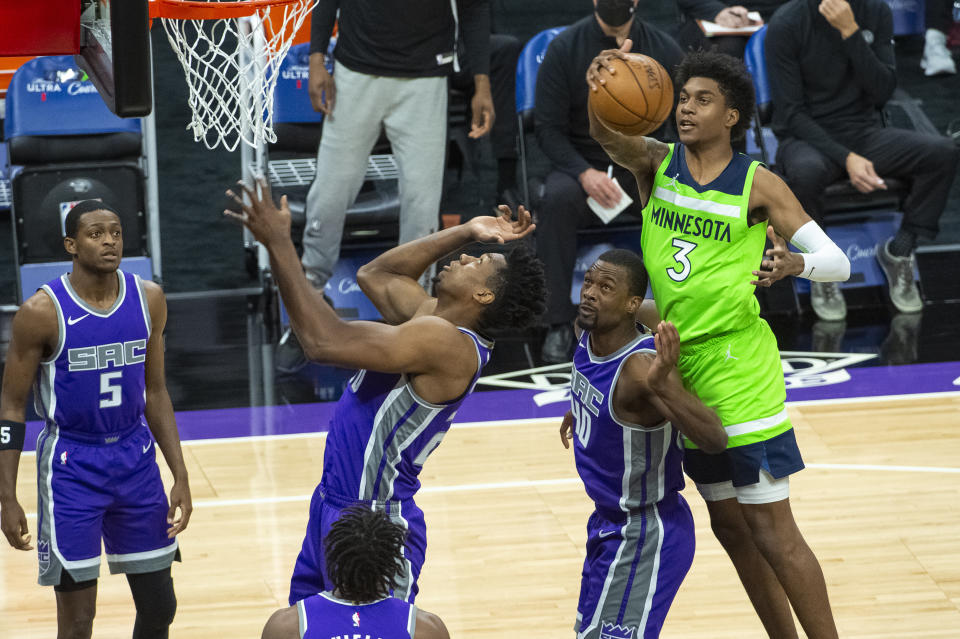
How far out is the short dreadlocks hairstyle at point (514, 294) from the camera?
3.61m

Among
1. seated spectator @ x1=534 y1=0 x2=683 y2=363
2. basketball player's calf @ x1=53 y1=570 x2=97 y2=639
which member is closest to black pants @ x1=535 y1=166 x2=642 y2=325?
seated spectator @ x1=534 y1=0 x2=683 y2=363

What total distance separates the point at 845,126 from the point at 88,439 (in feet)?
17.8

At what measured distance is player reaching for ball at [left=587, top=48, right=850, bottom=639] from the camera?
12.9ft

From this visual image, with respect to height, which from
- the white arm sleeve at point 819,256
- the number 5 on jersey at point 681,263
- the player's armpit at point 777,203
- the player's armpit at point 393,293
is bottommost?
the player's armpit at point 393,293

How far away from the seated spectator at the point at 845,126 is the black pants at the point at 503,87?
1.55 m

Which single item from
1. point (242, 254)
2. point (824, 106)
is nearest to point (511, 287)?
point (824, 106)

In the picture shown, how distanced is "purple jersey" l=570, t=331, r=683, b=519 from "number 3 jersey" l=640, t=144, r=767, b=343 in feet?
0.91

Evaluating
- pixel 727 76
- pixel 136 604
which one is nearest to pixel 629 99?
pixel 727 76

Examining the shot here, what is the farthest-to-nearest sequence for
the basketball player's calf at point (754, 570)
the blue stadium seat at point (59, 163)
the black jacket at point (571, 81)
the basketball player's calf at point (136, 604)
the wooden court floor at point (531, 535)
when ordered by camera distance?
1. the blue stadium seat at point (59, 163)
2. the black jacket at point (571, 81)
3. the wooden court floor at point (531, 535)
4. the basketball player's calf at point (754, 570)
5. the basketball player's calf at point (136, 604)

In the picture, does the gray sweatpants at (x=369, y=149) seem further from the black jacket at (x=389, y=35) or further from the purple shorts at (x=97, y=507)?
the purple shorts at (x=97, y=507)

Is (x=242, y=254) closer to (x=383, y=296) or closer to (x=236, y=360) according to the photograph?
(x=236, y=360)

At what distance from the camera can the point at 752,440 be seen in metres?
3.96

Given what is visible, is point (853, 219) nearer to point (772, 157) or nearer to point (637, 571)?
point (772, 157)

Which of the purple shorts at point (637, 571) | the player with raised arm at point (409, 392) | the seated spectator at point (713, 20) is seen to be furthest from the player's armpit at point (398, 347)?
the seated spectator at point (713, 20)
